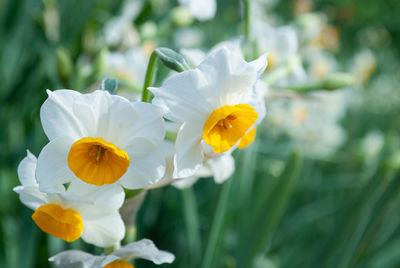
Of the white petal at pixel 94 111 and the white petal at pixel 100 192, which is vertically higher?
the white petal at pixel 94 111

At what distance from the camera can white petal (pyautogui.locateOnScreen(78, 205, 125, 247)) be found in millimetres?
502

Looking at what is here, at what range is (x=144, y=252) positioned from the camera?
53 centimetres

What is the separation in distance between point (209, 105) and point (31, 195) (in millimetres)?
262

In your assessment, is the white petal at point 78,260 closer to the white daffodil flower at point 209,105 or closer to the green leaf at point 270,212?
the white daffodil flower at point 209,105


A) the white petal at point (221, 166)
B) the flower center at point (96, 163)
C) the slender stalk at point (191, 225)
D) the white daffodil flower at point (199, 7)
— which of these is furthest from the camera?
the slender stalk at point (191, 225)

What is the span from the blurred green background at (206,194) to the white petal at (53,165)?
273 mm

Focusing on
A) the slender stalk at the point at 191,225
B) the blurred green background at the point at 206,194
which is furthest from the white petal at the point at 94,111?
the slender stalk at the point at 191,225

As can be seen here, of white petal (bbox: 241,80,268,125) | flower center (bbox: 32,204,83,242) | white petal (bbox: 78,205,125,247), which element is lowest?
white petal (bbox: 78,205,125,247)

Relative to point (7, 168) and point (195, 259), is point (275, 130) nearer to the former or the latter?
point (195, 259)

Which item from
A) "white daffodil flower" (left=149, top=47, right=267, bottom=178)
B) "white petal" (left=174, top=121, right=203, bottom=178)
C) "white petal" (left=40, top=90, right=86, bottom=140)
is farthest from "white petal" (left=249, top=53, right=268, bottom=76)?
"white petal" (left=40, top=90, right=86, bottom=140)

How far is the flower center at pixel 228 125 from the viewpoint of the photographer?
19.1 inches

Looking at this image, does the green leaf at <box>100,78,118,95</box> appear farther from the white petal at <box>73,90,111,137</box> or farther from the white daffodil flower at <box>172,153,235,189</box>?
the white daffodil flower at <box>172,153,235,189</box>

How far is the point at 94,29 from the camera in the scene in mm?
1170

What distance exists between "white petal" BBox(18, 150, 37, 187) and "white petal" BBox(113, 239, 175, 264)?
0.15 metres
